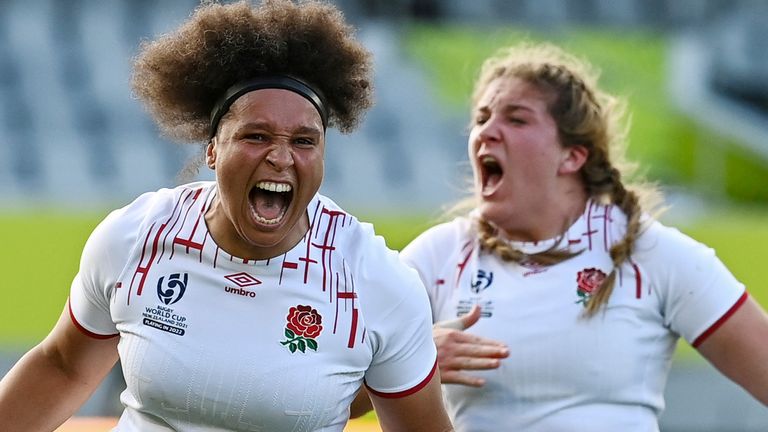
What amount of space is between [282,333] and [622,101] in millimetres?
1561

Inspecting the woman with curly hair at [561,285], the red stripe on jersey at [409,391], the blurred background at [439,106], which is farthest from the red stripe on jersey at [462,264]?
the blurred background at [439,106]

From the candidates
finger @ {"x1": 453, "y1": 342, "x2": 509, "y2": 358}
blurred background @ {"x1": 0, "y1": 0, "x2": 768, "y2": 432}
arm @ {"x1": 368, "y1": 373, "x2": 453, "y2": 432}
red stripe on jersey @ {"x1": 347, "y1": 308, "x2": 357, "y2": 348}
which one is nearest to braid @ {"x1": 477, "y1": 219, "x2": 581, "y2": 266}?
finger @ {"x1": 453, "y1": 342, "x2": 509, "y2": 358}

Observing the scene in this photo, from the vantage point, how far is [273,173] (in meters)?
2.56

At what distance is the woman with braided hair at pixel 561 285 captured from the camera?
327cm

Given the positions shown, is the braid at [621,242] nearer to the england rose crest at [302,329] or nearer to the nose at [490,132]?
the nose at [490,132]

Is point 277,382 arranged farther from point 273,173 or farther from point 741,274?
point 741,274

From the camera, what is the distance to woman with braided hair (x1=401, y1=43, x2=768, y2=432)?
327 cm

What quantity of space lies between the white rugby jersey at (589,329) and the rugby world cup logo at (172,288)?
927mm

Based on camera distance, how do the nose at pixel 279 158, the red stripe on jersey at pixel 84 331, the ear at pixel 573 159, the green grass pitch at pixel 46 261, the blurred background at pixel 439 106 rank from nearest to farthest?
1. the nose at pixel 279 158
2. the red stripe on jersey at pixel 84 331
3. the ear at pixel 573 159
4. the green grass pitch at pixel 46 261
5. the blurred background at pixel 439 106

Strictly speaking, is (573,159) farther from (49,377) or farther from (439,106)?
(439,106)

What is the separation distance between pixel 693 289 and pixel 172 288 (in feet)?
4.22

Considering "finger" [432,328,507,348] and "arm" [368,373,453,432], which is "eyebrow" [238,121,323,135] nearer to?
"arm" [368,373,453,432]

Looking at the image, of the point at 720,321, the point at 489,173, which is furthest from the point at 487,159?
the point at 720,321

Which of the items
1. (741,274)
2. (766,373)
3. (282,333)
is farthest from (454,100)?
(282,333)
